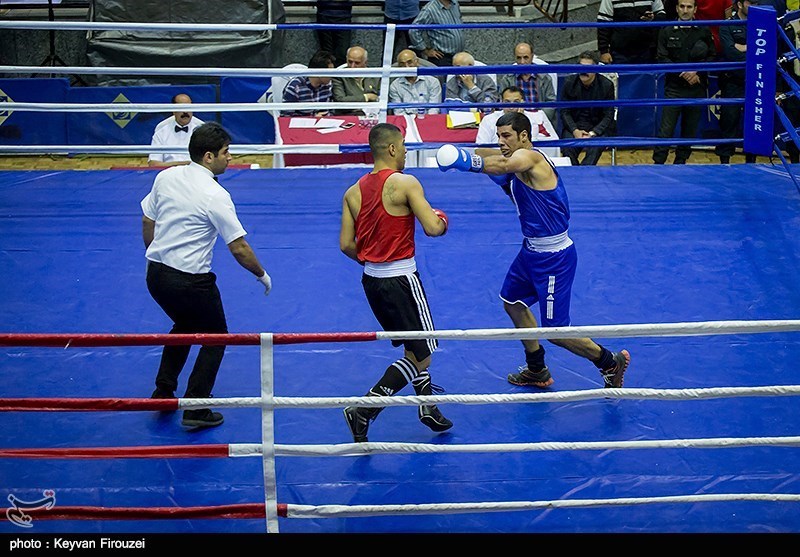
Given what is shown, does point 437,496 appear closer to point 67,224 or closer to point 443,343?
point 443,343

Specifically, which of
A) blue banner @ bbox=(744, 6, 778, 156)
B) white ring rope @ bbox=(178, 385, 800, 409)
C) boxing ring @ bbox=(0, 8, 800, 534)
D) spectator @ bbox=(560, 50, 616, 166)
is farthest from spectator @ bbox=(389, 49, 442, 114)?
white ring rope @ bbox=(178, 385, 800, 409)

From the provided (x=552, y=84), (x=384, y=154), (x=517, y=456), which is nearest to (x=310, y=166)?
(x=552, y=84)

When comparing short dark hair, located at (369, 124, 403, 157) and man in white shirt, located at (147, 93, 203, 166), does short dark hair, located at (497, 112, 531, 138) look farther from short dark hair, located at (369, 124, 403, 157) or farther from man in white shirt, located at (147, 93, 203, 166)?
man in white shirt, located at (147, 93, 203, 166)

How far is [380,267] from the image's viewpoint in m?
4.72

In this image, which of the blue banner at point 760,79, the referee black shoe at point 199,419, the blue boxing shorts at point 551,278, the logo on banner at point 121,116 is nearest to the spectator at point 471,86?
the blue banner at point 760,79

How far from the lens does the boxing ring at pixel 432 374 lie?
12.3 ft

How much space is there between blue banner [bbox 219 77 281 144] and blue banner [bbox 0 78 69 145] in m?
1.70

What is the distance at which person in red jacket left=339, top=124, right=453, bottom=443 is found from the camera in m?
4.65

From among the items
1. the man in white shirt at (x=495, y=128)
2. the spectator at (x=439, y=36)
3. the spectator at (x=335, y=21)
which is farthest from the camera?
the spectator at (x=335, y=21)

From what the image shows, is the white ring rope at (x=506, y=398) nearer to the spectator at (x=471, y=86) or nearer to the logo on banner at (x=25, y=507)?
the logo on banner at (x=25, y=507)

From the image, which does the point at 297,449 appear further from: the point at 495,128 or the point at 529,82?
the point at 529,82

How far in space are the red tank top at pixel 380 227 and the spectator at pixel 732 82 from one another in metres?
5.59

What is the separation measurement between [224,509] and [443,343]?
85.7 inches

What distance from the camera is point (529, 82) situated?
30.4 feet
